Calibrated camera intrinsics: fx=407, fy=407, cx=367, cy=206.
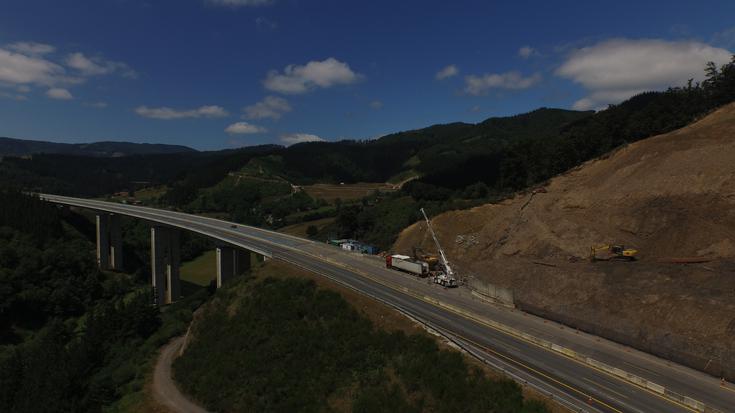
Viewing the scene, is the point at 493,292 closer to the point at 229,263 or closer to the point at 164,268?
the point at 229,263

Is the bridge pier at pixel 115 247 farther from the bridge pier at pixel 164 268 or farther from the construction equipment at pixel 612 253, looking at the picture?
the construction equipment at pixel 612 253

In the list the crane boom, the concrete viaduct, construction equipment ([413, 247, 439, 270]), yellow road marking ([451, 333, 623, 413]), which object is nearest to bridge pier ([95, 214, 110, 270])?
the concrete viaduct

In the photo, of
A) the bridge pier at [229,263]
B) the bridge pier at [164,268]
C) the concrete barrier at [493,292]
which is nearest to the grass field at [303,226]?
the bridge pier at [164,268]

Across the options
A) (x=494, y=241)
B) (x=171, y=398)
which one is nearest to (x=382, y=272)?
(x=494, y=241)

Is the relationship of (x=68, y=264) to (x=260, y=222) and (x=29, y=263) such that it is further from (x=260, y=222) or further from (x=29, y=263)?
(x=260, y=222)

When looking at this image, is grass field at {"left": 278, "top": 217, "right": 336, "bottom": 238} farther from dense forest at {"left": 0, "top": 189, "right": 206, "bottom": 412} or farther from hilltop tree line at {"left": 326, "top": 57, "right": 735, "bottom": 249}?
dense forest at {"left": 0, "top": 189, "right": 206, "bottom": 412}

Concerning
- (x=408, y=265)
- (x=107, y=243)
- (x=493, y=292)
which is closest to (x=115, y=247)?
(x=107, y=243)
